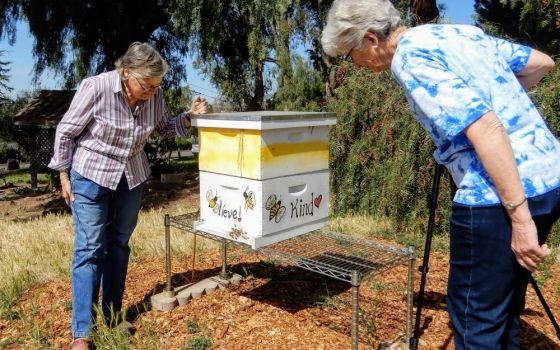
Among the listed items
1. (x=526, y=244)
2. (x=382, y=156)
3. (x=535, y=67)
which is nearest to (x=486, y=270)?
(x=526, y=244)

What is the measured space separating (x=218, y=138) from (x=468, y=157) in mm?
1549

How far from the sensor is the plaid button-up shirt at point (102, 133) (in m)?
2.79

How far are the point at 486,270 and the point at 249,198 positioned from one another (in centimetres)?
134

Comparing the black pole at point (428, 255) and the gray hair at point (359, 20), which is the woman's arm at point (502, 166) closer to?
the gray hair at point (359, 20)

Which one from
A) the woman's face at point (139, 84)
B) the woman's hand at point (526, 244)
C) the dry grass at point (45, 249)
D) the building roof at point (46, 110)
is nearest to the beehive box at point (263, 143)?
the woman's face at point (139, 84)

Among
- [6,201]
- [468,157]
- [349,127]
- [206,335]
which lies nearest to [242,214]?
[206,335]

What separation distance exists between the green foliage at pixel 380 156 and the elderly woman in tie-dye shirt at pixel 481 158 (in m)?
3.52

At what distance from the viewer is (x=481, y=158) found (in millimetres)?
1569

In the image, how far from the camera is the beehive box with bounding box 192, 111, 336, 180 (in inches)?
103

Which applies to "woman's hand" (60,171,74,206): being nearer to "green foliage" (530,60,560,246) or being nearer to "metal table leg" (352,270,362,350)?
"metal table leg" (352,270,362,350)

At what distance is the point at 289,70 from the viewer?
10258 mm

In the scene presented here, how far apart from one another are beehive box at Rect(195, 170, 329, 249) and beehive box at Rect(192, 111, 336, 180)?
0.19ft

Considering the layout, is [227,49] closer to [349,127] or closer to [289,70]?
[289,70]

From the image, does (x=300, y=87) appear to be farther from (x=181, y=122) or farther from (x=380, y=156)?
(x=181, y=122)
